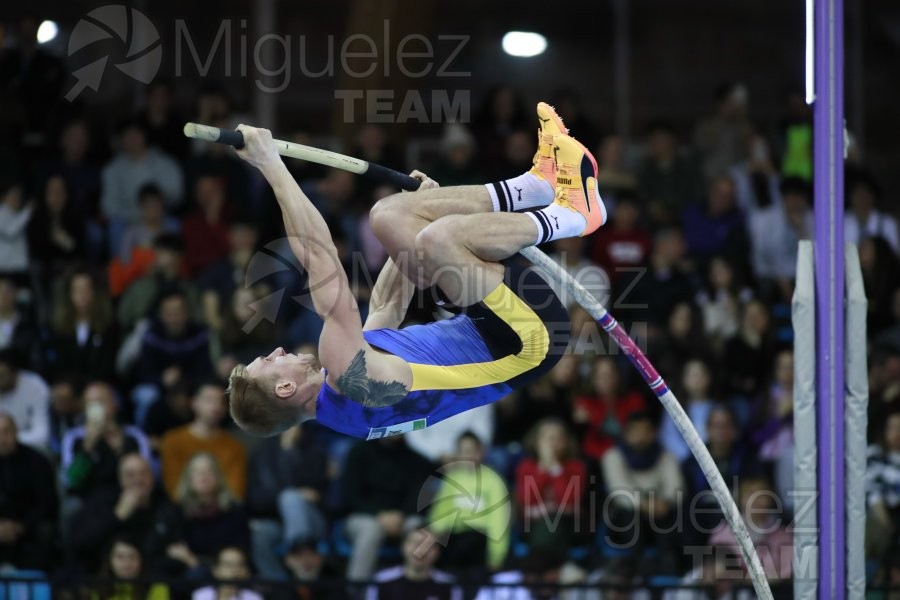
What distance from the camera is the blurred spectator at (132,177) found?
11.2 metres

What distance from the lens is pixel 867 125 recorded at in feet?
44.3

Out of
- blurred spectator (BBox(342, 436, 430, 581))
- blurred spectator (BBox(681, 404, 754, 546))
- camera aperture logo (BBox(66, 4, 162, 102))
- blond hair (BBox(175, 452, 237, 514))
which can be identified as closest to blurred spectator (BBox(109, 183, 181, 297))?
camera aperture logo (BBox(66, 4, 162, 102))

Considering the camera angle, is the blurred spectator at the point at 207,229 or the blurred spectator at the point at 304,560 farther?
the blurred spectator at the point at 207,229

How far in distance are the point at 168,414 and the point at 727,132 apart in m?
5.50

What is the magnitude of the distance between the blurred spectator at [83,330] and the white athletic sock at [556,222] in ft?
16.9

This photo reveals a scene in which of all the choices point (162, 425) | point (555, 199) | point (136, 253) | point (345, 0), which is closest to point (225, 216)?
point (136, 253)

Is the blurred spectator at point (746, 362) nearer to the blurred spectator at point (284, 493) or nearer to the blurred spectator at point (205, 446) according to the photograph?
the blurred spectator at point (284, 493)

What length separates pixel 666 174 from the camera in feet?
39.1

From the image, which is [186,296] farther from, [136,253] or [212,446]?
[212,446]

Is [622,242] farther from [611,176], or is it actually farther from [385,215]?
[385,215]

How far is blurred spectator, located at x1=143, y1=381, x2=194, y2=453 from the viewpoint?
9.75 meters

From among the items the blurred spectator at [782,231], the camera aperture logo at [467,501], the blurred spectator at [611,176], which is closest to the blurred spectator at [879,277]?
the blurred spectator at [782,231]

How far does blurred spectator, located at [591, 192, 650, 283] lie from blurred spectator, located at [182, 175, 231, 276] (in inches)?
113

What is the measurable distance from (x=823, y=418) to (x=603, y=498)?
353cm
